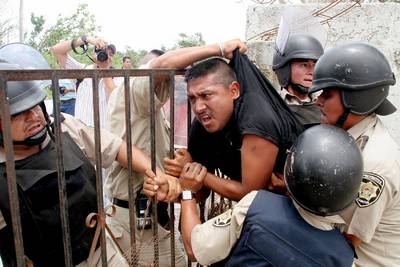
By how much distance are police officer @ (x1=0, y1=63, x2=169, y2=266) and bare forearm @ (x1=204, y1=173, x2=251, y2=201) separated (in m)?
0.64

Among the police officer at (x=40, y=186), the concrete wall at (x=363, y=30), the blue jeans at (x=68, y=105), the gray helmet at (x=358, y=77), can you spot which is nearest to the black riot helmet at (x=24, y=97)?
the police officer at (x=40, y=186)

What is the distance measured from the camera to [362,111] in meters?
1.82

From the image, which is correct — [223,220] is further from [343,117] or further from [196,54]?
[196,54]

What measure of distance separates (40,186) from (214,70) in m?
1.05

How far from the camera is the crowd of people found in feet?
4.92

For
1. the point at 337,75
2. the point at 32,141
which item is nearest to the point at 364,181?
the point at 337,75

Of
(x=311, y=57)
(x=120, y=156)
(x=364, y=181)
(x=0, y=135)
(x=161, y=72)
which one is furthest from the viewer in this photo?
(x=311, y=57)

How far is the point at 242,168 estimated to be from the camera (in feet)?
6.47

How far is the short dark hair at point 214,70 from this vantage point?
6.80 ft

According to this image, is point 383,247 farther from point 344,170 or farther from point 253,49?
point 253,49

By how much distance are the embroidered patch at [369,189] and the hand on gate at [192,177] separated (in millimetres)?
824

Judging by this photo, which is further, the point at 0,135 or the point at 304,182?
the point at 0,135

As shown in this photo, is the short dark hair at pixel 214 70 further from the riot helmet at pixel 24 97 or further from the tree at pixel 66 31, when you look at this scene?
the tree at pixel 66 31

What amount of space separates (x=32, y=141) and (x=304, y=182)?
127 cm
